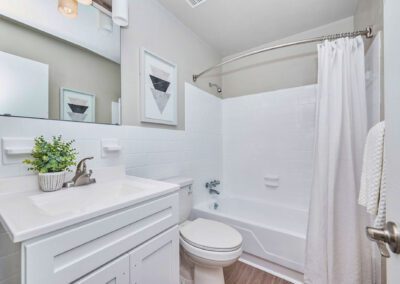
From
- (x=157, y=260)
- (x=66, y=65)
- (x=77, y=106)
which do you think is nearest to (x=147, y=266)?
(x=157, y=260)

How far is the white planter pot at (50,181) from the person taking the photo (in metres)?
0.90

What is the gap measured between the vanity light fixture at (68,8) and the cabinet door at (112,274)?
1382 millimetres

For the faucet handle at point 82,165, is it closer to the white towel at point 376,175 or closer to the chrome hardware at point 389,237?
the chrome hardware at point 389,237

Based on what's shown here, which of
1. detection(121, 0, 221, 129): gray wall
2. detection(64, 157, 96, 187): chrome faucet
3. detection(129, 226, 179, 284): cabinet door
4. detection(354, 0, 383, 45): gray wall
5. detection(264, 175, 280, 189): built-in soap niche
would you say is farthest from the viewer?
detection(264, 175, 280, 189): built-in soap niche

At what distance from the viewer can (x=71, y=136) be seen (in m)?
1.07

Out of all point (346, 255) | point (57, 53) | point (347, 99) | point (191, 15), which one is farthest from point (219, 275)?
point (191, 15)

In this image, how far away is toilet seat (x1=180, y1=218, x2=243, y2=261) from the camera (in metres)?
1.16

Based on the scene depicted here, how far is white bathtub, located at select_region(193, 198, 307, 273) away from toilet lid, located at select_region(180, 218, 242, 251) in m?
0.33

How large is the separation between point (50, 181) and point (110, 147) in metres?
0.38

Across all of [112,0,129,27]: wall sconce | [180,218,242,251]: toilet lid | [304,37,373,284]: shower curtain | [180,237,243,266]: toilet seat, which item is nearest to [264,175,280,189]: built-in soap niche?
[304,37,373,284]: shower curtain

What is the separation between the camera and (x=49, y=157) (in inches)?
35.7

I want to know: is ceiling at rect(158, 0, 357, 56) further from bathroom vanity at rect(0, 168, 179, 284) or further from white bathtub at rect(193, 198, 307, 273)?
white bathtub at rect(193, 198, 307, 273)

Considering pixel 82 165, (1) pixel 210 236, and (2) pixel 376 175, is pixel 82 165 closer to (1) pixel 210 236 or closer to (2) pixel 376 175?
(1) pixel 210 236

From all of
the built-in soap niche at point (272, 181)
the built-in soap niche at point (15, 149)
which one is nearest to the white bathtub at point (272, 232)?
the built-in soap niche at point (272, 181)
